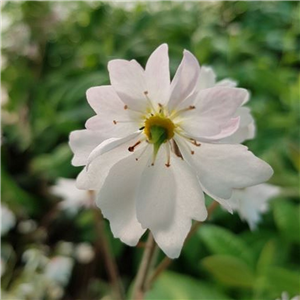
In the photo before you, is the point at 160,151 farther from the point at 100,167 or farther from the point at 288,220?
the point at 288,220

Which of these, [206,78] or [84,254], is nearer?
[206,78]

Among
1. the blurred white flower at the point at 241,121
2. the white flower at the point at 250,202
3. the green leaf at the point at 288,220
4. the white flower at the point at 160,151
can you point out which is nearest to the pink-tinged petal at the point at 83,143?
the white flower at the point at 160,151

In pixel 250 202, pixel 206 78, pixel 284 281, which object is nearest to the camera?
pixel 206 78

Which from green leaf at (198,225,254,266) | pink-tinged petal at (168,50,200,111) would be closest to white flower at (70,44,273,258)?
pink-tinged petal at (168,50,200,111)

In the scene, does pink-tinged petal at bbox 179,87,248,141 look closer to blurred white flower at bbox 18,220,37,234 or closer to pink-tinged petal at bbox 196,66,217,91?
pink-tinged petal at bbox 196,66,217,91

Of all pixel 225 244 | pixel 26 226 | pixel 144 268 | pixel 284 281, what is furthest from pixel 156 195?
pixel 26 226
